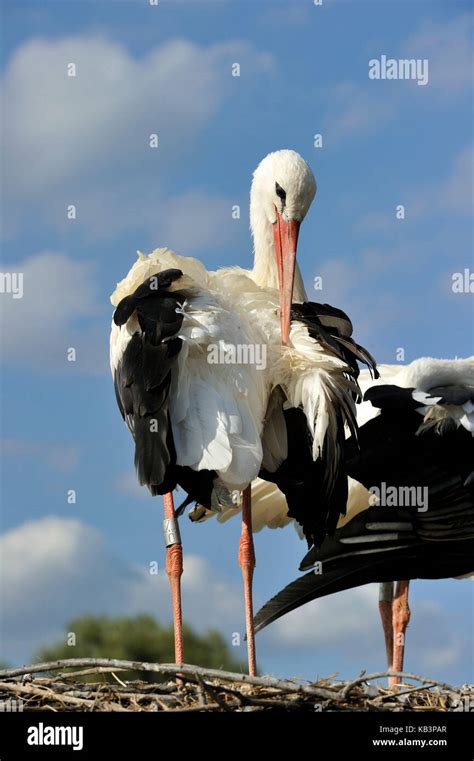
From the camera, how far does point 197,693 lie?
5047mm

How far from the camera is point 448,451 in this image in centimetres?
805

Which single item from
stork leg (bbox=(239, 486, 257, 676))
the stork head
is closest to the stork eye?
the stork head

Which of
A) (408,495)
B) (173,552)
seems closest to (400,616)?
(408,495)

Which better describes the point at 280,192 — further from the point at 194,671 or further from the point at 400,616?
the point at 400,616

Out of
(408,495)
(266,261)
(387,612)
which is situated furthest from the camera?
(387,612)

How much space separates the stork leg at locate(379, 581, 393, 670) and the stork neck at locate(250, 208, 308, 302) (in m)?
3.21

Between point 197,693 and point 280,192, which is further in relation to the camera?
point 280,192

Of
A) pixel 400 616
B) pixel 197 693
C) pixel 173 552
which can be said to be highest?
pixel 173 552

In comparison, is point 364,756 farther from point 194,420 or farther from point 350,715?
point 194,420

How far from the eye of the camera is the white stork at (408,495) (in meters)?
7.82

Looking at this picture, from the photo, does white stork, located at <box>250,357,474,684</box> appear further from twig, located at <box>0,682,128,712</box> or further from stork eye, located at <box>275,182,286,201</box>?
twig, located at <box>0,682,128,712</box>

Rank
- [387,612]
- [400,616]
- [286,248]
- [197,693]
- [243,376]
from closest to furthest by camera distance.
A: [197,693] → [243,376] → [286,248] → [400,616] → [387,612]

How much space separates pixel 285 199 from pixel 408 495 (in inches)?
87.0

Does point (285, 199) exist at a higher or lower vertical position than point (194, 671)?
higher
